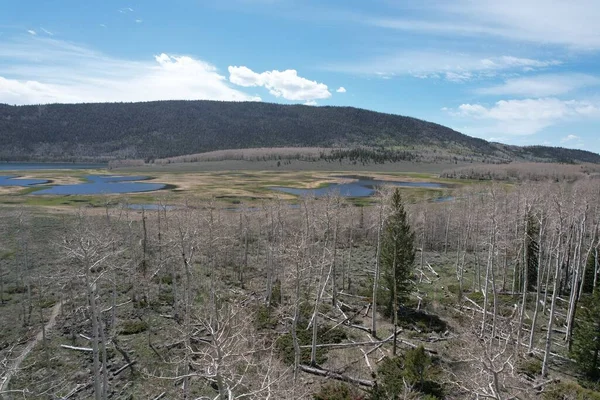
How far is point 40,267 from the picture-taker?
47.9m

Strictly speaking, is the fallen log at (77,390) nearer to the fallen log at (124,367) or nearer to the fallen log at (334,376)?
the fallen log at (124,367)

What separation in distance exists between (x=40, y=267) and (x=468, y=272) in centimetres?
6086

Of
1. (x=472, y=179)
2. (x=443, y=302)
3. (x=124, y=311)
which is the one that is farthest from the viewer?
(x=472, y=179)

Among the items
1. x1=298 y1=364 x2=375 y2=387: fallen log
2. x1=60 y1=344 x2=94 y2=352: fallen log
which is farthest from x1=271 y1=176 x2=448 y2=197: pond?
x1=298 y1=364 x2=375 y2=387: fallen log

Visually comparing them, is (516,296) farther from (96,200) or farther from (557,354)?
(96,200)

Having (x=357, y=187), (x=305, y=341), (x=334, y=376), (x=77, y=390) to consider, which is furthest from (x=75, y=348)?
(x=357, y=187)

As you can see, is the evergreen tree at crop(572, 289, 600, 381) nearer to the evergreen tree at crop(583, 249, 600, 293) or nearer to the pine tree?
the pine tree

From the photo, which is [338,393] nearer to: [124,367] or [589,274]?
[124,367]

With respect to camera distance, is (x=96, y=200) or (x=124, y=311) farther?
(x=96, y=200)

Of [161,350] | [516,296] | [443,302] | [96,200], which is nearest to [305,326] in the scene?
[161,350]

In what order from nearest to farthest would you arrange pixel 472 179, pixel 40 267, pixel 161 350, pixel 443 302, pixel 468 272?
pixel 161 350
pixel 443 302
pixel 40 267
pixel 468 272
pixel 472 179

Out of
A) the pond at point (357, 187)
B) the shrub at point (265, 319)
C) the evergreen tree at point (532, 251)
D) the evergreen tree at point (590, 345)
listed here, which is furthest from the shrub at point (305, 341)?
the pond at point (357, 187)

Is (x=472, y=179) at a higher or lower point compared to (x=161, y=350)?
higher

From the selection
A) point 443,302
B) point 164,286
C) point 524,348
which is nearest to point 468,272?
point 443,302
